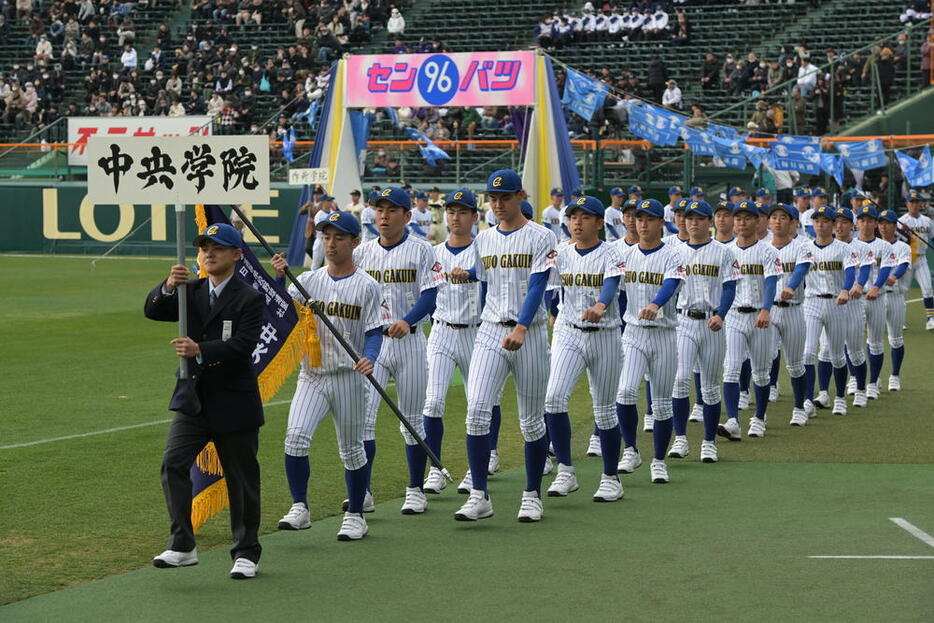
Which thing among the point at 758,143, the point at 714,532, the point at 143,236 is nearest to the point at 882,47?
the point at 758,143

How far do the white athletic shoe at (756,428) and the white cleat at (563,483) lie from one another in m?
3.32

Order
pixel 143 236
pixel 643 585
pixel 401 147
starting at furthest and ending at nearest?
pixel 143 236
pixel 401 147
pixel 643 585

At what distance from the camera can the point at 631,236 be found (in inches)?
553

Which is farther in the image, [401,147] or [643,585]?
[401,147]

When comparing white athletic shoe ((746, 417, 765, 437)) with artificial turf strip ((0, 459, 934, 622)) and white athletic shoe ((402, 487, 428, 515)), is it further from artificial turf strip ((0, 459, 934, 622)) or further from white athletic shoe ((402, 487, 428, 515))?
white athletic shoe ((402, 487, 428, 515))

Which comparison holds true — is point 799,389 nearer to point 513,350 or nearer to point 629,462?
point 629,462

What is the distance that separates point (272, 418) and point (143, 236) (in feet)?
89.3

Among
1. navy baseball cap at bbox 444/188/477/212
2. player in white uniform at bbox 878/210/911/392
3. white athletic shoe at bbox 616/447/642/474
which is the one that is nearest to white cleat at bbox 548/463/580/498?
A: white athletic shoe at bbox 616/447/642/474

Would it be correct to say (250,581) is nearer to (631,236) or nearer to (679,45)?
(631,236)

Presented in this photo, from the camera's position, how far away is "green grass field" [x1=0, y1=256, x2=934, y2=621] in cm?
725

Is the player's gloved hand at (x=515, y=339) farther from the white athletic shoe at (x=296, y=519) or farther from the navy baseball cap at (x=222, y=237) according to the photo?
the navy baseball cap at (x=222, y=237)

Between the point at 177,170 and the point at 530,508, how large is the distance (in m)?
3.22

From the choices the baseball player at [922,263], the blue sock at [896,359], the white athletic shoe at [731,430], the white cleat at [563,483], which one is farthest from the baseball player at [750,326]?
the baseball player at [922,263]

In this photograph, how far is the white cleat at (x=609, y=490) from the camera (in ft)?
33.0
